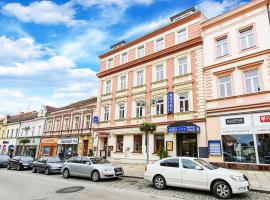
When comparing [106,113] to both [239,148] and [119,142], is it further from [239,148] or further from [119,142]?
[239,148]

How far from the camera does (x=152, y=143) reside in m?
20.9

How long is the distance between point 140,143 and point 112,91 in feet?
25.3

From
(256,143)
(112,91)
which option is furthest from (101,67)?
(256,143)

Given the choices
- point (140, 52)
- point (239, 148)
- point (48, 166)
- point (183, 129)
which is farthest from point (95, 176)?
point (140, 52)

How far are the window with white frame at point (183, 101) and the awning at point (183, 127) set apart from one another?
1.62m

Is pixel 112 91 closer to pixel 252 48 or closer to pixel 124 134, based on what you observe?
pixel 124 134

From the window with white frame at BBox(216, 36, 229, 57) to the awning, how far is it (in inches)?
253

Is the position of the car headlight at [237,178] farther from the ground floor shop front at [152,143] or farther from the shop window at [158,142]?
the shop window at [158,142]

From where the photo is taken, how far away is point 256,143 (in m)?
15.0

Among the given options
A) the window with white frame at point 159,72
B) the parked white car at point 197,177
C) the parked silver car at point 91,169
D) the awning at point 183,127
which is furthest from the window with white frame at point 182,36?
the parked white car at point 197,177

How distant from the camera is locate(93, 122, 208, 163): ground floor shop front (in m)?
18.1

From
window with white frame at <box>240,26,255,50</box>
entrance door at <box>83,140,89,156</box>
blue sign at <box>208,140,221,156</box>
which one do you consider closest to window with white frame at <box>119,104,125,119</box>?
entrance door at <box>83,140,89,156</box>

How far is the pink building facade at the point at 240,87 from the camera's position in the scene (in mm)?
15172

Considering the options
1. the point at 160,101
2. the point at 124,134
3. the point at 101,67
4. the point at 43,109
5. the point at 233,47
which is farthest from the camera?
the point at 43,109
